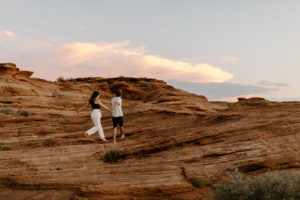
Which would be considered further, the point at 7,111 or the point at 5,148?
the point at 7,111

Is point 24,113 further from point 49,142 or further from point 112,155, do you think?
point 112,155

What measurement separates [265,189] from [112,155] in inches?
233

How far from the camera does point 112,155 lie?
31.6 ft

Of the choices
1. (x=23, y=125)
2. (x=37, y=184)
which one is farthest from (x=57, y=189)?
(x=23, y=125)

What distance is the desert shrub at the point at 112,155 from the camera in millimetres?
9572

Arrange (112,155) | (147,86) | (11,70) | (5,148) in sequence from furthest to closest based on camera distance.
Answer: (147,86)
(11,70)
(5,148)
(112,155)

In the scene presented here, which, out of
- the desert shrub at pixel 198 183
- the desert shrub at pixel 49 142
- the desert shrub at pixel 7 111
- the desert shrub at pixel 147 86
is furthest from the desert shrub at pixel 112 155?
the desert shrub at pixel 147 86

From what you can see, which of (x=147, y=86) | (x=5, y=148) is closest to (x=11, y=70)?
(x=147, y=86)

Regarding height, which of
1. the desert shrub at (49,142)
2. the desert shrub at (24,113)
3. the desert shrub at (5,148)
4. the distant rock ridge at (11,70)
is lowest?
the desert shrub at (5,148)

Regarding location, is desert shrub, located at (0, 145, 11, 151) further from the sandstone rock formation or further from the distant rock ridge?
the distant rock ridge

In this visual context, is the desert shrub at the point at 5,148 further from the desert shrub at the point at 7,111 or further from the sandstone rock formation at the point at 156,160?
the desert shrub at the point at 7,111

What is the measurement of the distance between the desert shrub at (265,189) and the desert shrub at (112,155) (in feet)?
15.5

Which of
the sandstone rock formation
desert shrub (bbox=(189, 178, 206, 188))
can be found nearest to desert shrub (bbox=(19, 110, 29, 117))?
the sandstone rock formation

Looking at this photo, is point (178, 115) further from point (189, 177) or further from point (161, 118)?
point (189, 177)
